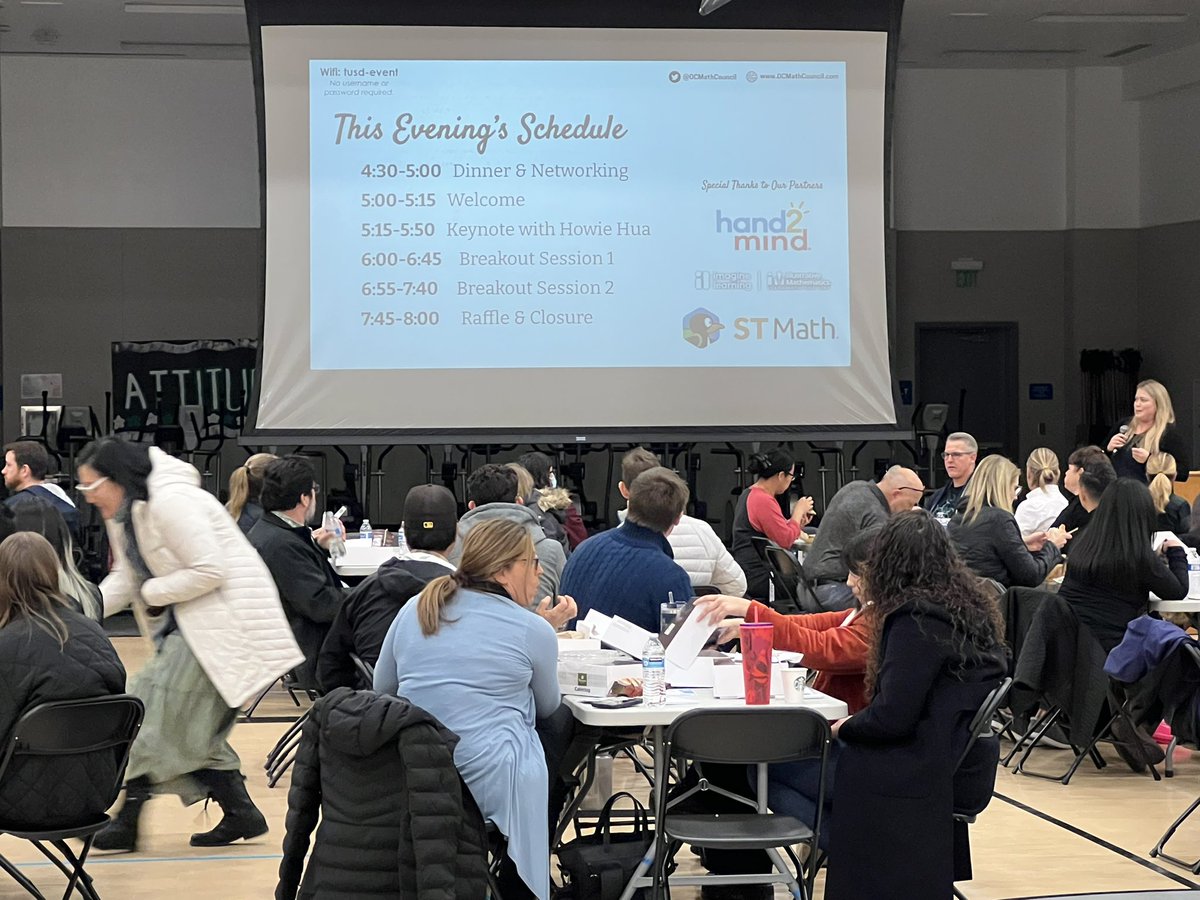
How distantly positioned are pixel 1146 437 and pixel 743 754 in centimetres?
567

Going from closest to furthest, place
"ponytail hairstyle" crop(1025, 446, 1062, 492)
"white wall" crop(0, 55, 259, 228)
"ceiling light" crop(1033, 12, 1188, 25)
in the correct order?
"ponytail hairstyle" crop(1025, 446, 1062, 492) < "ceiling light" crop(1033, 12, 1188, 25) < "white wall" crop(0, 55, 259, 228)

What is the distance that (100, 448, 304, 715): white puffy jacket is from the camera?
4570 millimetres

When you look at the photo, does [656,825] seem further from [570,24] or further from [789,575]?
[570,24]

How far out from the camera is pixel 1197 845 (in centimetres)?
516

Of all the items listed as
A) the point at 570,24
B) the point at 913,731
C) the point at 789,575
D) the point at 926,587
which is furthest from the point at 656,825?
the point at 570,24

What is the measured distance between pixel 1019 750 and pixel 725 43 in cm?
472

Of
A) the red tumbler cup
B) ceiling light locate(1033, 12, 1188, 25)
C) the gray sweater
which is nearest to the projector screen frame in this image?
the gray sweater

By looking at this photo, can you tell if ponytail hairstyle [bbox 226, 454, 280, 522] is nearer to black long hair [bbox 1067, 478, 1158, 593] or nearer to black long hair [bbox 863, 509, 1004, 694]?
black long hair [bbox 1067, 478, 1158, 593]

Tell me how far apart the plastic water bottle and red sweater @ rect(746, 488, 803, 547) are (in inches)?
166

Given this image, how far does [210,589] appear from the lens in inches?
181

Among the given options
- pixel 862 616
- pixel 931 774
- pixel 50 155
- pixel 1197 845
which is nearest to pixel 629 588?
pixel 862 616

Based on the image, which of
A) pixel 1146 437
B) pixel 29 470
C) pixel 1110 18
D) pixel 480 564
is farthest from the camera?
pixel 1110 18

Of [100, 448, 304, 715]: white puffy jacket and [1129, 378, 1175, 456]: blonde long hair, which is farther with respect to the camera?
[1129, 378, 1175, 456]: blonde long hair

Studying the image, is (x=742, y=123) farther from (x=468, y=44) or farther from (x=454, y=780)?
(x=454, y=780)
